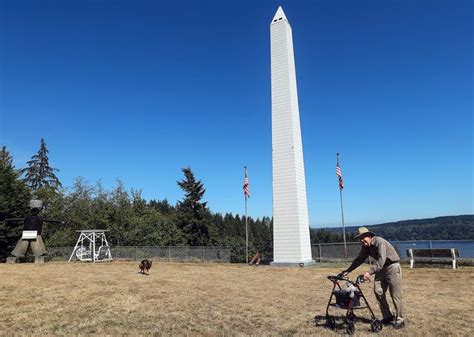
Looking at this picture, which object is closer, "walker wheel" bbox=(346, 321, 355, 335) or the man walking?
"walker wheel" bbox=(346, 321, 355, 335)

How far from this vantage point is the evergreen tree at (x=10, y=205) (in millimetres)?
31891

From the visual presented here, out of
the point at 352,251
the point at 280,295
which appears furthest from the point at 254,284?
the point at 352,251

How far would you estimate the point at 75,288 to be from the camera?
37.3 feet

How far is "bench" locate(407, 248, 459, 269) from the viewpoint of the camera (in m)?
16.4

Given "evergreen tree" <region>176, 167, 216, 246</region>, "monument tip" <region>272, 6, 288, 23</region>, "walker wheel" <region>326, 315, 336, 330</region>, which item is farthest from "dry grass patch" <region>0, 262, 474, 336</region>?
"evergreen tree" <region>176, 167, 216, 246</region>

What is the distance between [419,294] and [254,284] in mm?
5035

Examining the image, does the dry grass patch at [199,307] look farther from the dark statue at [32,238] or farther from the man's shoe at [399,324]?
the dark statue at [32,238]

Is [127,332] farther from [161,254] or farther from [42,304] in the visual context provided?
[161,254]

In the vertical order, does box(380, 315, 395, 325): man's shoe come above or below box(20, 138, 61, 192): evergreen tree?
below

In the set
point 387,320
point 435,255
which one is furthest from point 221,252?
point 387,320

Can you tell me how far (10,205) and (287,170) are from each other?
2575 cm

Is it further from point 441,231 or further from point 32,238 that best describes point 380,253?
point 441,231

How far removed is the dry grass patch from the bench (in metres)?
3.44

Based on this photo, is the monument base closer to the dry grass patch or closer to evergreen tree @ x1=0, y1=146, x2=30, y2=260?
the dry grass patch
